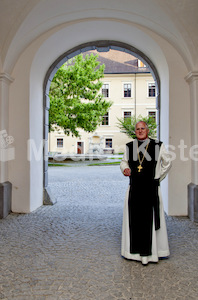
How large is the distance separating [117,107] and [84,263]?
3622cm

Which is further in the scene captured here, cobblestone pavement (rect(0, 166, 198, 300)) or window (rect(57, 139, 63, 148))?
window (rect(57, 139, 63, 148))

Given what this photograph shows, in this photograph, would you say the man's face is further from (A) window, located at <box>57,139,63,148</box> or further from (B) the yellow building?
(A) window, located at <box>57,139,63,148</box>

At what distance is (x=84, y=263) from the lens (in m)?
3.71

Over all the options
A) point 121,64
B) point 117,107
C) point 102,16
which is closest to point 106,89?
point 117,107

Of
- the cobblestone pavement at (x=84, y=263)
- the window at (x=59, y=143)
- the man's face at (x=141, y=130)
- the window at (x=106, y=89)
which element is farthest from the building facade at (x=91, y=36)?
the window at (x=106, y=89)

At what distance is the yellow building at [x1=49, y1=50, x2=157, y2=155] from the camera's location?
126 feet

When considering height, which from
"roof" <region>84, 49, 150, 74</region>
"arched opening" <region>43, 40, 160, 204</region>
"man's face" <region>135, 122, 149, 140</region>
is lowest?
"man's face" <region>135, 122, 149, 140</region>

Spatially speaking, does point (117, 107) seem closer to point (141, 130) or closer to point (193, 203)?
point (193, 203)

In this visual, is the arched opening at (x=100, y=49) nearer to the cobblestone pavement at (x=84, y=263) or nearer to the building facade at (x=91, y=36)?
the building facade at (x=91, y=36)

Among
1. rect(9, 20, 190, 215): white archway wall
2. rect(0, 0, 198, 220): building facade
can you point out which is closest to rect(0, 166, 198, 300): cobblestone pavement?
rect(9, 20, 190, 215): white archway wall

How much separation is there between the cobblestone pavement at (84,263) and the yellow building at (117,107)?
107ft

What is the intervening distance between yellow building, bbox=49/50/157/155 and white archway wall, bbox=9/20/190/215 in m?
31.4

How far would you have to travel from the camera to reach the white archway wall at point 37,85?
20.6 ft

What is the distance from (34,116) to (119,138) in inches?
1276
